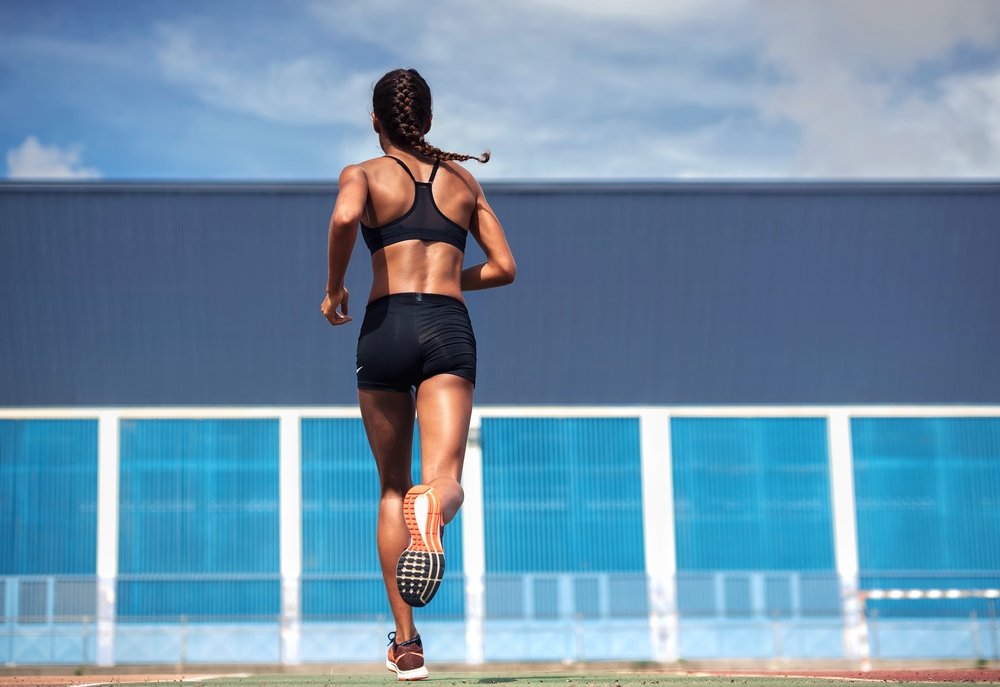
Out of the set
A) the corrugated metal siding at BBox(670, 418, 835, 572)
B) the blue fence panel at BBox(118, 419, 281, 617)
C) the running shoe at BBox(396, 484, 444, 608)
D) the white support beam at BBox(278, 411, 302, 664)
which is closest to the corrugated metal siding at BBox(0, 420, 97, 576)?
the blue fence panel at BBox(118, 419, 281, 617)

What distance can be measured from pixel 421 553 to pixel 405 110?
62.3 inches

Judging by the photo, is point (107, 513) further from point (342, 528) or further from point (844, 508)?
point (844, 508)

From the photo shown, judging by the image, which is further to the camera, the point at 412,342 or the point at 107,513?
the point at 107,513

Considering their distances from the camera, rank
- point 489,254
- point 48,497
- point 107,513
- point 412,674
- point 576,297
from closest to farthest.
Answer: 1. point 412,674
2. point 489,254
3. point 107,513
4. point 48,497
5. point 576,297

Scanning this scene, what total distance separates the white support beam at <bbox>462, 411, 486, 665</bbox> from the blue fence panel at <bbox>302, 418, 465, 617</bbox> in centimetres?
16

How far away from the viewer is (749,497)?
62.2 feet

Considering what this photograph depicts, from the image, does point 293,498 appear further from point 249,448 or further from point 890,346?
point 890,346

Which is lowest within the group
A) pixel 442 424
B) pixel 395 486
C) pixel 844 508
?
pixel 395 486

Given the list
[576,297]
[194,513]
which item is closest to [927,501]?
[576,297]

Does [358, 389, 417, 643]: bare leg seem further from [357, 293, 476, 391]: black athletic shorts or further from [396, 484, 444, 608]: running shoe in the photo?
[396, 484, 444, 608]: running shoe

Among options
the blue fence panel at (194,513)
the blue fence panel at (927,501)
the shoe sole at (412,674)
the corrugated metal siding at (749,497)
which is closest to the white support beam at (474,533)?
the blue fence panel at (194,513)

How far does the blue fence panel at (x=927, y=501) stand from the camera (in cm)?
1880

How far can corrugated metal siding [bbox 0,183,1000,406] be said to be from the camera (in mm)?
20109

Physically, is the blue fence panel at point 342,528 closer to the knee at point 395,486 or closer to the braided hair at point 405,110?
the knee at point 395,486
